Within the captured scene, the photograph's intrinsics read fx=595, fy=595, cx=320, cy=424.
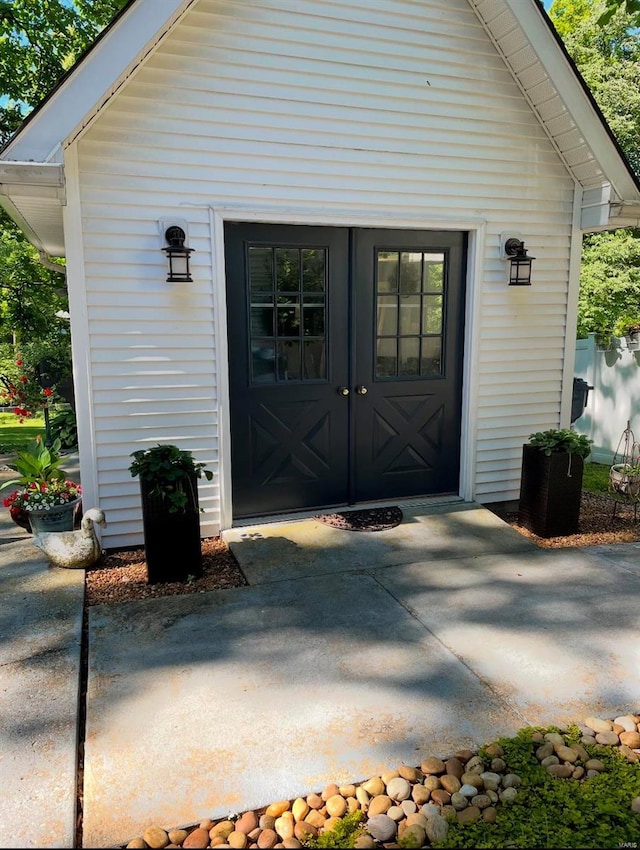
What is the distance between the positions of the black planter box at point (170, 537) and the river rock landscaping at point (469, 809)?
191 cm

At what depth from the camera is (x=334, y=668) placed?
2678mm

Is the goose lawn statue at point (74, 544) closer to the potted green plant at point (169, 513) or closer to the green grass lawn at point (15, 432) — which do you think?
the potted green plant at point (169, 513)

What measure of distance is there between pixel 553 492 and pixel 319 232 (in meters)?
2.58

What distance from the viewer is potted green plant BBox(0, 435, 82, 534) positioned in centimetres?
407

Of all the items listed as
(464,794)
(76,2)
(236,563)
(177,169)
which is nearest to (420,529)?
(236,563)

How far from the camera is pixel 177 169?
392cm

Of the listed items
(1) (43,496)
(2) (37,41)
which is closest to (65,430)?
(1) (43,496)

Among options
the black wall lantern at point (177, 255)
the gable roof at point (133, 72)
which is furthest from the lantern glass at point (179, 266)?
the gable roof at point (133, 72)

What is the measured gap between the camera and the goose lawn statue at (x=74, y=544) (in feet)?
12.3

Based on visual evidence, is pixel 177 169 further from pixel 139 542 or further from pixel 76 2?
pixel 76 2

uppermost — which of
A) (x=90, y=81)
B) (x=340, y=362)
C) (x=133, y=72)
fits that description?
(x=133, y=72)

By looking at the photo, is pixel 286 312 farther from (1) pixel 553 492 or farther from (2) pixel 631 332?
(2) pixel 631 332

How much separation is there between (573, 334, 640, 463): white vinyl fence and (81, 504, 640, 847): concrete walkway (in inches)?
125

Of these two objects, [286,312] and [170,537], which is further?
[286,312]
